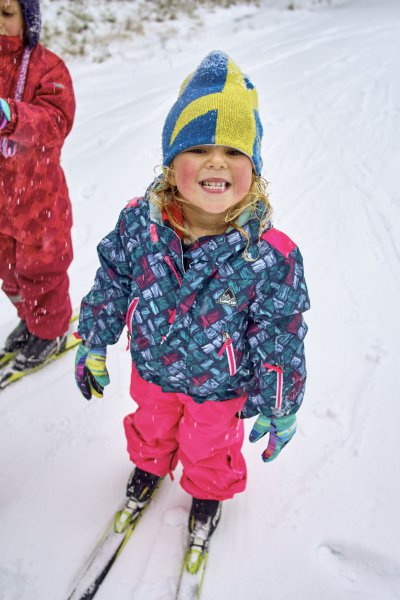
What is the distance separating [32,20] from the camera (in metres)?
1.82

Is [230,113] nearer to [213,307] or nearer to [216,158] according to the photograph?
[216,158]

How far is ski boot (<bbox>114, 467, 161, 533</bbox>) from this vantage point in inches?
72.8

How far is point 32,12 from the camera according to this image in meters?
1.81

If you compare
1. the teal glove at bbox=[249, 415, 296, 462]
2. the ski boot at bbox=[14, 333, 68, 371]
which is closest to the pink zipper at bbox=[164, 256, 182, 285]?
the teal glove at bbox=[249, 415, 296, 462]

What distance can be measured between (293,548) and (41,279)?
174cm

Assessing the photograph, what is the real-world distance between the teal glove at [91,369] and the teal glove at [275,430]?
63 centimetres

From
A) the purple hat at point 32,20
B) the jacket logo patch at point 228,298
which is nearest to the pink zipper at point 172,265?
the jacket logo patch at point 228,298

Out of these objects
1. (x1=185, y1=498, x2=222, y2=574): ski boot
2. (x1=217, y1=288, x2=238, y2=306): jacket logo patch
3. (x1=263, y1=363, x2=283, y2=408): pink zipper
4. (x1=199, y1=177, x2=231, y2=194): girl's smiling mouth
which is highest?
(x1=199, y1=177, x2=231, y2=194): girl's smiling mouth

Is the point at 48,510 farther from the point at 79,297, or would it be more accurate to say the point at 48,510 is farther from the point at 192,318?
the point at 79,297

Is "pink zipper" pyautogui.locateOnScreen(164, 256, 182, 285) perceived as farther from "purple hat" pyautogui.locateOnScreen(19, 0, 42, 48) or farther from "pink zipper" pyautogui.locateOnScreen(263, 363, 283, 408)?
"purple hat" pyautogui.locateOnScreen(19, 0, 42, 48)

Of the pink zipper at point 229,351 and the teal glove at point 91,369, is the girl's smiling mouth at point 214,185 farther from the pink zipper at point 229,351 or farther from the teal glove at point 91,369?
the teal glove at point 91,369

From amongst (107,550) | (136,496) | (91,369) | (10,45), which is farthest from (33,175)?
Answer: (107,550)

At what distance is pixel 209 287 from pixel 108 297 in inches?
17.8

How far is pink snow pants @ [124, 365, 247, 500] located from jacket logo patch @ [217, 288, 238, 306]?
1.47ft
